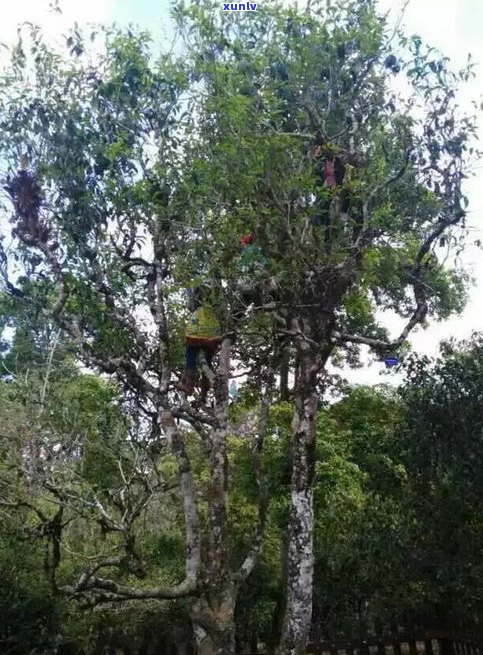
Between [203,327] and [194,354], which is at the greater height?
[203,327]

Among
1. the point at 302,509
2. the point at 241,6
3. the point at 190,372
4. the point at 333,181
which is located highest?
the point at 241,6

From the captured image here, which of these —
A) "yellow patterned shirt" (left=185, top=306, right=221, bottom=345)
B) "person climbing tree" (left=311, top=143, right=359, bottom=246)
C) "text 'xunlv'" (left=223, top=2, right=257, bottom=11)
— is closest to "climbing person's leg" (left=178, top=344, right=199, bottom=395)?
"yellow patterned shirt" (left=185, top=306, right=221, bottom=345)

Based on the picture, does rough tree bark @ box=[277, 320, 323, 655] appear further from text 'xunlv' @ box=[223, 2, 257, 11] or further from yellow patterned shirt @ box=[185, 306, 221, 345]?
text 'xunlv' @ box=[223, 2, 257, 11]

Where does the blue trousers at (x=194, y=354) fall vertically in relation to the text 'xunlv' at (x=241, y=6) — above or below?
below

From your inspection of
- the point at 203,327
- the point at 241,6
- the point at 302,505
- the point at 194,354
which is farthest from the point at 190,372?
the point at 241,6

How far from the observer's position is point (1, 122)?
6430 mm

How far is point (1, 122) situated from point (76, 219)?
1.17 m

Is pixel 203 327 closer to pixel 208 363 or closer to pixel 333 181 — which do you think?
pixel 208 363

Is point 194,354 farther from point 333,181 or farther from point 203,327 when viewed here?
point 333,181

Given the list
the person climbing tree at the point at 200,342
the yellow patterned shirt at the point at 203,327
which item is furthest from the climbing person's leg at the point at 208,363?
the yellow patterned shirt at the point at 203,327

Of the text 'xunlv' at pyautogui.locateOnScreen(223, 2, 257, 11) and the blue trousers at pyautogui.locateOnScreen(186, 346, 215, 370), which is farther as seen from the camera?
the blue trousers at pyautogui.locateOnScreen(186, 346, 215, 370)

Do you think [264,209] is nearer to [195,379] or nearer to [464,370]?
[195,379]

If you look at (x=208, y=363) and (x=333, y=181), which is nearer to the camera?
(x=333, y=181)

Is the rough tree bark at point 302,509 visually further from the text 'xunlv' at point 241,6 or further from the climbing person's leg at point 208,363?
the text 'xunlv' at point 241,6
